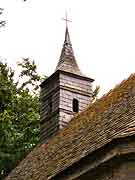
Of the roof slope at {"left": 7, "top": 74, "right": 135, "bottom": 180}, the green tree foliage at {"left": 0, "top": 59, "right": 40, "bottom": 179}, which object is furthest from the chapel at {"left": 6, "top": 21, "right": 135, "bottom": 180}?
the green tree foliage at {"left": 0, "top": 59, "right": 40, "bottom": 179}

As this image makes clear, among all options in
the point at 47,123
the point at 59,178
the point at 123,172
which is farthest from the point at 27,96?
the point at 123,172

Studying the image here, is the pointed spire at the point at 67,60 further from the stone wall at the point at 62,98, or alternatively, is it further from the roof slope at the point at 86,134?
the roof slope at the point at 86,134

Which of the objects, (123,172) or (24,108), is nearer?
(123,172)

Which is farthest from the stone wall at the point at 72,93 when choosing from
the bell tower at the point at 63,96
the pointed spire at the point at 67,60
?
the pointed spire at the point at 67,60

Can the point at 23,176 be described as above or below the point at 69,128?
below

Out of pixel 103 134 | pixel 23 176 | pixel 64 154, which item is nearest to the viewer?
pixel 103 134

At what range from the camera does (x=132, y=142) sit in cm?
1068

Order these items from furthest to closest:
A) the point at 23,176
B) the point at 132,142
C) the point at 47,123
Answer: the point at 47,123 < the point at 23,176 < the point at 132,142

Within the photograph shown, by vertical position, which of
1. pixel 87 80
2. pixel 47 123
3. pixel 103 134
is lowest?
pixel 103 134

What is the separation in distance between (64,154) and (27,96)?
16.5 metres

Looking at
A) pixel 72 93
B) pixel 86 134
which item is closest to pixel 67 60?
pixel 72 93

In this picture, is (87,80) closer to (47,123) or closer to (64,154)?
(47,123)

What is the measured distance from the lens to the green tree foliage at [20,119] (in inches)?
1085

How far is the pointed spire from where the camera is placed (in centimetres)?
2113
